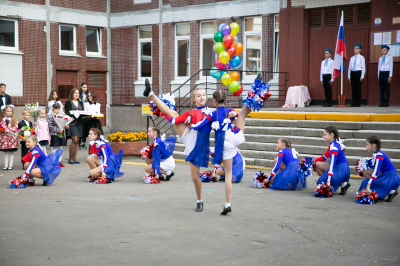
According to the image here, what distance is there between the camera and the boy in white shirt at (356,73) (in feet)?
47.5

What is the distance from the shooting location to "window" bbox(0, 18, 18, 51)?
1789 centimetres

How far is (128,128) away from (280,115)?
9.83 metres

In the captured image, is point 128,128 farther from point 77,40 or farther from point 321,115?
point 321,115

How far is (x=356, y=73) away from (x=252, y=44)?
480 cm

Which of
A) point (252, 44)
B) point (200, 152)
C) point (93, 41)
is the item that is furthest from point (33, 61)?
point (200, 152)

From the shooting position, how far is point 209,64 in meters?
19.2

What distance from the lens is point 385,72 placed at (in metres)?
14.1

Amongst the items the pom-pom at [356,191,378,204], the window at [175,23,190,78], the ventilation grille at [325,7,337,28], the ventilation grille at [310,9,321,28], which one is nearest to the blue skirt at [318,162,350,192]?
the pom-pom at [356,191,378,204]

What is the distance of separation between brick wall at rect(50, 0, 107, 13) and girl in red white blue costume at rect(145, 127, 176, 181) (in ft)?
40.4

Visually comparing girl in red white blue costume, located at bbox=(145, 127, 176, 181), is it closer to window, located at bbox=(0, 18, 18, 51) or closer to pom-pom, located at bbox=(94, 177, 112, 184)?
pom-pom, located at bbox=(94, 177, 112, 184)

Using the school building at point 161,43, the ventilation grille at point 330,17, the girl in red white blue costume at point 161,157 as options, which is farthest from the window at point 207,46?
the girl in red white blue costume at point 161,157

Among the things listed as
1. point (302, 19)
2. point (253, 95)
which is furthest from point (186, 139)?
point (302, 19)

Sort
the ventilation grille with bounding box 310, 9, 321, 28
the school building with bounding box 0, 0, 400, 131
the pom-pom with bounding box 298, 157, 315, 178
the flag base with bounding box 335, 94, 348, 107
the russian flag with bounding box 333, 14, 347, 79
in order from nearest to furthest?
the pom-pom with bounding box 298, 157, 315, 178
the russian flag with bounding box 333, 14, 347, 79
the flag base with bounding box 335, 94, 348, 107
the school building with bounding box 0, 0, 400, 131
the ventilation grille with bounding box 310, 9, 321, 28

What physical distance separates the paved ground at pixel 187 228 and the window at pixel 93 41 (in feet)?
43.6
